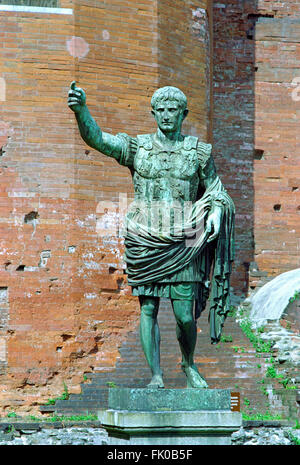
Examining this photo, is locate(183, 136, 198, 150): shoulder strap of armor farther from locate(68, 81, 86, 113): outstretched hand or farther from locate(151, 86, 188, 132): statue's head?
locate(68, 81, 86, 113): outstretched hand

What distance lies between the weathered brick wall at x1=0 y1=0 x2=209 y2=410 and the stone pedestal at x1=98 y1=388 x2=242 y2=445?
24.0ft

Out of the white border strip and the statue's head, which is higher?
the white border strip

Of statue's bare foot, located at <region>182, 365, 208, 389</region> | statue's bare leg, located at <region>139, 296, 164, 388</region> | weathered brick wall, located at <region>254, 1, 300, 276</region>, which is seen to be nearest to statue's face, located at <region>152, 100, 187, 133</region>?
statue's bare leg, located at <region>139, 296, 164, 388</region>

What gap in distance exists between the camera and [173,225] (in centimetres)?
824

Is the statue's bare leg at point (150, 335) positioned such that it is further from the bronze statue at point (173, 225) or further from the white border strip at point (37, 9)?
the white border strip at point (37, 9)

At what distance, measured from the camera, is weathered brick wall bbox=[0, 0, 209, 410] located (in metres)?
15.1

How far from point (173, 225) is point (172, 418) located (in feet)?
4.70

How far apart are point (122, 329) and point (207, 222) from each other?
750cm

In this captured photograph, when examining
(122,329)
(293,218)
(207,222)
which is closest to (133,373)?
(122,329)

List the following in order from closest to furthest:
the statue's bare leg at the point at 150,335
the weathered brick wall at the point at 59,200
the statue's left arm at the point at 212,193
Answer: the statue's bare leg at the point at 150,335, the statue's left arm at the point at 212,193, the weathered brick wall at the point at 59,200

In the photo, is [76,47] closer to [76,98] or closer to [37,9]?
[37,9]

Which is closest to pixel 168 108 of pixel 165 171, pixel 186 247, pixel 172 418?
pixel 165 171

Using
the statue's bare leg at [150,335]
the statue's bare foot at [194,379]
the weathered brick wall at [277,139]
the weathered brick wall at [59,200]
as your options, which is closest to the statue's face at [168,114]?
the statue's bare leg at [150,335]

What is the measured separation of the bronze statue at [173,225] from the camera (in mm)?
8195
